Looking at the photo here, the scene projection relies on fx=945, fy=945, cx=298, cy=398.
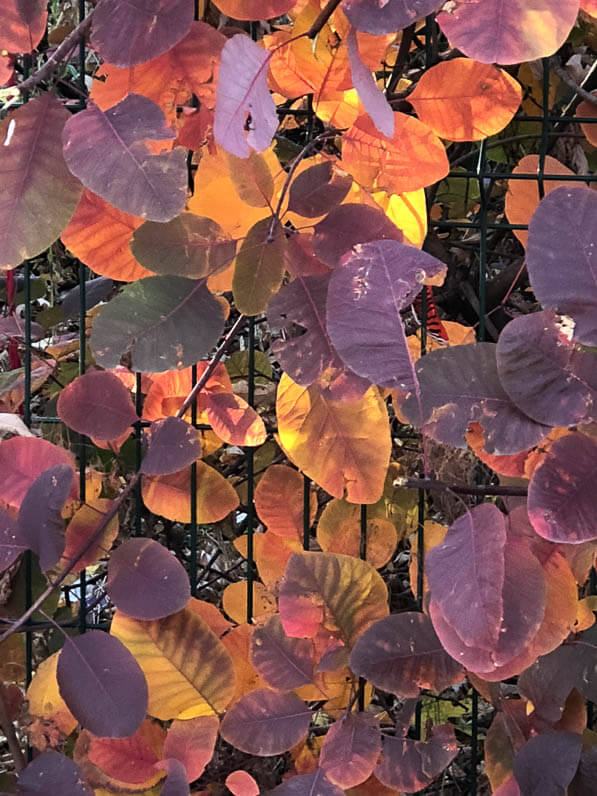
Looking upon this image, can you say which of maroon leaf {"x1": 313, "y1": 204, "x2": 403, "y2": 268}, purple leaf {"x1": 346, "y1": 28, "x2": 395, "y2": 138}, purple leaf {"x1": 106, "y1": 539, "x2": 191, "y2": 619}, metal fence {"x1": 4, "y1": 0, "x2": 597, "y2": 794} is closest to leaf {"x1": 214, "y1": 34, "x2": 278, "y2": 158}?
purple leaf {"x1": 346, "y1": 28, "x2": 395, "y2": 138}

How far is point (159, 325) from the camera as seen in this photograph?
2.25ft

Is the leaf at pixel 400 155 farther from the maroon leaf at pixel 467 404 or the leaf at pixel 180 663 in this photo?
the leaf at pixel 180 663

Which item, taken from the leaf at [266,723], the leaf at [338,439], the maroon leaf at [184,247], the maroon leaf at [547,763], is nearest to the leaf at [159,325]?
the maroon leaf at [184,247]

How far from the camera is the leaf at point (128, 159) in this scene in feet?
2.01

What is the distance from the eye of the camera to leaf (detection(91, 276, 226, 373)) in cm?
68

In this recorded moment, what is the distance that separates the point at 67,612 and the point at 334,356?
1.65 feet

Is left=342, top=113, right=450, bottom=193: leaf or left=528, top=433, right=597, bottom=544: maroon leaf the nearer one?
left=528, top=433, right=597, bottom=544: maroon leaf

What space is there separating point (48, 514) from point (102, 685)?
0.14m

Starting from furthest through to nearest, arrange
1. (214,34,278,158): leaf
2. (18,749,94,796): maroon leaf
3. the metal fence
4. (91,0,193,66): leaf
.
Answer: the metal fence
(18,749,94,796): maroon leaf
(91,0,193,66): leaf
(214,34,278,158): leaf

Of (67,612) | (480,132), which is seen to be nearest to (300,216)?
(480,132)

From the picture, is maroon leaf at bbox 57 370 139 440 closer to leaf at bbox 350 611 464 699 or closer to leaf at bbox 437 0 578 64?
leaf at bbox 350 611 464 699

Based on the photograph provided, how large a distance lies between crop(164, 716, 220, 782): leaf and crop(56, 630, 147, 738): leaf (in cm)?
9

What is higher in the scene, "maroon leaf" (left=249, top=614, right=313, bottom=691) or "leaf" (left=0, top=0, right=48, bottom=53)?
"leaf" (left=0, top=0, right=48, bottom=53)

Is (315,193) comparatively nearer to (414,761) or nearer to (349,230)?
(349,230)
